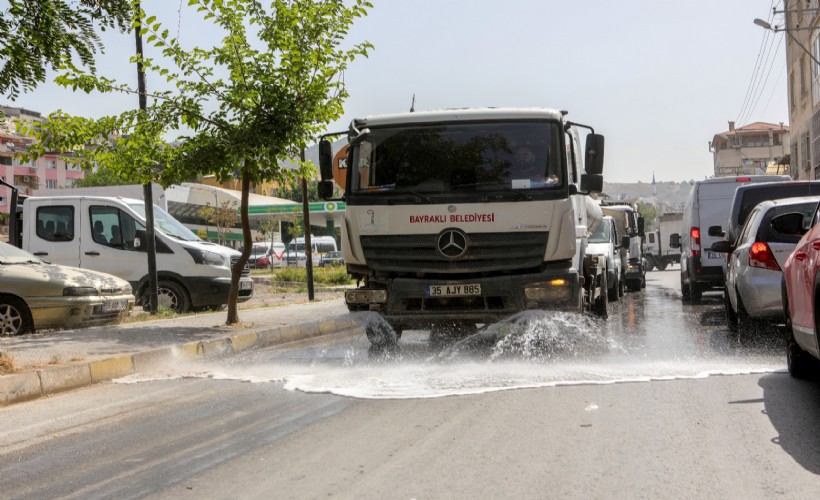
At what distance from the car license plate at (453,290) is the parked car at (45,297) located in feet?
17.9

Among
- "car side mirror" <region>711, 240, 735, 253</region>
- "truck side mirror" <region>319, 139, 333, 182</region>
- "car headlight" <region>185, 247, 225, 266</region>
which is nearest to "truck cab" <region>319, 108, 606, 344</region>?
"truck side mirror" <region>319, 139, 333, 182</region>

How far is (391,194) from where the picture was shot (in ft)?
33.8

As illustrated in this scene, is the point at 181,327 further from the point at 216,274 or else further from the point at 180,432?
the point at 180,432

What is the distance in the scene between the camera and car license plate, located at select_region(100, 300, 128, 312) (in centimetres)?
1334

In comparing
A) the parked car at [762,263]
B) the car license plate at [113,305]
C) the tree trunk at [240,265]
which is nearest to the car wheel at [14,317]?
the car license plate at [113,305]

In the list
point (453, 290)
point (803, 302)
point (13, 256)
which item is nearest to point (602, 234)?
point (453, 290)

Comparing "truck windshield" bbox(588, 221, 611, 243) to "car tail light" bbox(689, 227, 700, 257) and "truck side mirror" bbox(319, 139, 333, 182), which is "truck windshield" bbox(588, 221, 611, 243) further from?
"truck side mirror" bbox(319, 139, 333, 182)

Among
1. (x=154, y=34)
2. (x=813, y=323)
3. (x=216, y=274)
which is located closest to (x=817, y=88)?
(x=216, y=274)

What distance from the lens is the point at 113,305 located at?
532 inches

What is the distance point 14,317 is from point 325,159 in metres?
4.83

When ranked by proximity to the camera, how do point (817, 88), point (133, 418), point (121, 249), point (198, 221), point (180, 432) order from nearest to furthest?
point (180, 432) → point (133, 418) → point (121, 249) → point (817, 88) → point (198, 221)

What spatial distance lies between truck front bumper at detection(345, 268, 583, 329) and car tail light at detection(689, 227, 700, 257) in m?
8.93

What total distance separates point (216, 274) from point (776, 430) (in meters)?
13.4

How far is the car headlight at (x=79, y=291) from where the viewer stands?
1282cm
